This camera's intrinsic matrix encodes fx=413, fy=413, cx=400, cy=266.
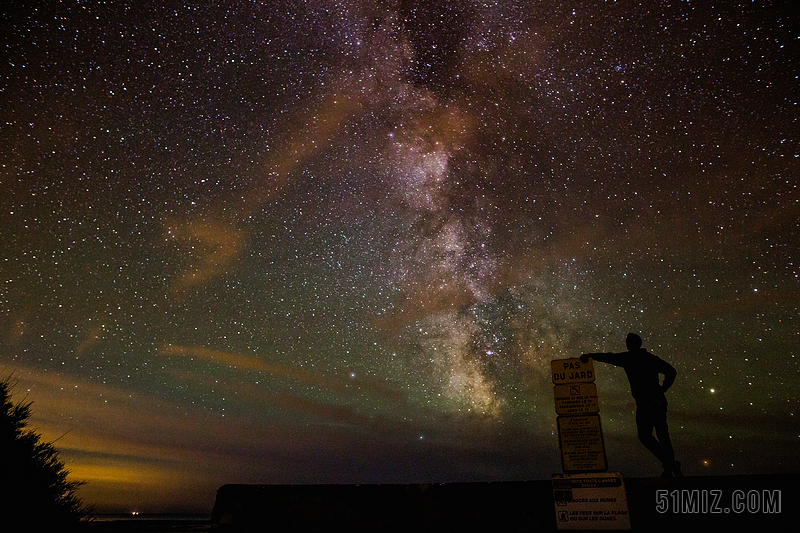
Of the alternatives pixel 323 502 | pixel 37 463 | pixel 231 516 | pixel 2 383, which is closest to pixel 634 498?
pixel 323 502

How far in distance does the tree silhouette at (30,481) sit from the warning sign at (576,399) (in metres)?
9.56

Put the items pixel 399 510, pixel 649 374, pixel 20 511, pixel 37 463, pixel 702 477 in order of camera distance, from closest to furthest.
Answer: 1. pixel 702 477
2. pixel 399 510
3. pixel 649 374
4. pixel 20 511
5. pixel 37 463

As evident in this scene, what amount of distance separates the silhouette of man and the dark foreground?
2.51ft

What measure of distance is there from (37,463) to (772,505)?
12.6 metres

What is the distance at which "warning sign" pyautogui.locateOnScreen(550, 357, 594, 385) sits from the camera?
441 centimetres

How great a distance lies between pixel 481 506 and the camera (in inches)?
171

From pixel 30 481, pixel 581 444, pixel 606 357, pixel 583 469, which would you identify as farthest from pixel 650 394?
pixel 30 481

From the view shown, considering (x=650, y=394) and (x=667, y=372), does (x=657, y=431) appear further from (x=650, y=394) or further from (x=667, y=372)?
(x=667, y=372)

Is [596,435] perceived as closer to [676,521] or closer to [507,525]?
[676,521]

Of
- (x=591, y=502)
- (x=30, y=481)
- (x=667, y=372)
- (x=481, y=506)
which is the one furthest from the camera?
(x=30, y=481)

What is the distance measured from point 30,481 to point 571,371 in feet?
36.1

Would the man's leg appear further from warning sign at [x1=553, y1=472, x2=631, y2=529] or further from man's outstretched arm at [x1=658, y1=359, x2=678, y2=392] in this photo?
warning sign at [x1=553, y1=472, x2=631, y2=529]

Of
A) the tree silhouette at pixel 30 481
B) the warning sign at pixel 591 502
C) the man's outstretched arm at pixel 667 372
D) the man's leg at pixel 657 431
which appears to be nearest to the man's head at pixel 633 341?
the man's outstretched arm at pixel 667 372

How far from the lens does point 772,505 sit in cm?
381
